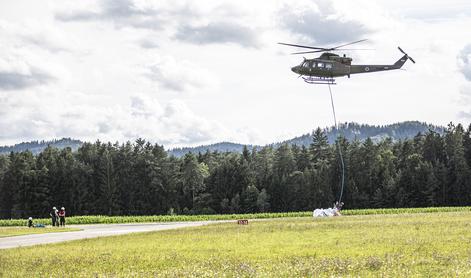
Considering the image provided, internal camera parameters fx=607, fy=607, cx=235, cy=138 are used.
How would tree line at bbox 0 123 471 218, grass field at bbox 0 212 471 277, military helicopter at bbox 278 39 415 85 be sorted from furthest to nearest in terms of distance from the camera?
tree line at bbox 0 123 471 218
military helicopter at bbox 278 39 415 85
grass field at bbox 0 212 471 277

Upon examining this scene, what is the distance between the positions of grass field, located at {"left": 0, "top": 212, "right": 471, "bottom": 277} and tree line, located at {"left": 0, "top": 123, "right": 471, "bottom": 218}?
103m

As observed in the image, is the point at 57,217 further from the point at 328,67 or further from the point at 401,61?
the point at 401,61

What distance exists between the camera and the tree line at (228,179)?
13962 cm

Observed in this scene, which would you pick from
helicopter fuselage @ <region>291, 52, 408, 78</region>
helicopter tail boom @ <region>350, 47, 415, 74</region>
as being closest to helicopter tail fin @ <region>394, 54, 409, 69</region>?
helicopter tail boom @ <region>350, 47, 415, 74</region>

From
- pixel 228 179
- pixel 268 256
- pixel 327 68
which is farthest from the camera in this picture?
pixel 228 179

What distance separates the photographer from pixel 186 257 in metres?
28.1

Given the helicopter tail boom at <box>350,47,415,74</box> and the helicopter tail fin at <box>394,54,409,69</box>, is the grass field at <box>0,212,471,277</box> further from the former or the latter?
the helicopter tail fin at <box>394,54,409,69</box>

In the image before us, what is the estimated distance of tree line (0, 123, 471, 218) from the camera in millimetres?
139625

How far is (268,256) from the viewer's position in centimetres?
2734

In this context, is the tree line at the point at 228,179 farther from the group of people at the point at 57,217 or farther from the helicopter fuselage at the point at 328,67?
the group of people at the point at 57,217

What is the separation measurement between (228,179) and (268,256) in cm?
12742

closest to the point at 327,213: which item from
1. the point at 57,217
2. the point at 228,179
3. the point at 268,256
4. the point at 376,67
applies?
the point at 376,67

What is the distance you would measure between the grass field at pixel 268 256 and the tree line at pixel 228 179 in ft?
337

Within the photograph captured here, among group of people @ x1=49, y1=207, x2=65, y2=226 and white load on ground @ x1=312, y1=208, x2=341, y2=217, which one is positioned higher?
group of people @ x1=49, y1=207, x2=65, y2=226
